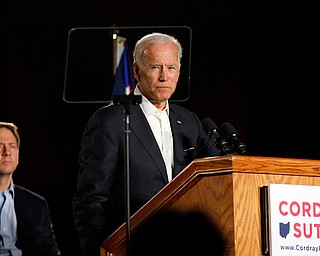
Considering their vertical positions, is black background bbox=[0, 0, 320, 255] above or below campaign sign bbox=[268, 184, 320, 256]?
above

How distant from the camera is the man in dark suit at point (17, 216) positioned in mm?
4383

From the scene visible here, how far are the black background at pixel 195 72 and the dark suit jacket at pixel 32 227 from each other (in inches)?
26.2

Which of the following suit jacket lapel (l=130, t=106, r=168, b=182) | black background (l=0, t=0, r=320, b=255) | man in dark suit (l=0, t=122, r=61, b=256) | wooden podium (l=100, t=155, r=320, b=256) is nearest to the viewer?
wooden podium (l=100, t=155, r=320, b=256)

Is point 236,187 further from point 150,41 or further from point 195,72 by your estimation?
point 195,72

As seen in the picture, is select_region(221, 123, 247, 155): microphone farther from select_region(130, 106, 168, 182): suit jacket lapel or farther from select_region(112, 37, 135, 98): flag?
select_region(112, 37, 135, 98): flag

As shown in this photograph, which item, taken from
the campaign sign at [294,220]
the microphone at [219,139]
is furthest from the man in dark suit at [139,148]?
the campaign sign at [294,220]

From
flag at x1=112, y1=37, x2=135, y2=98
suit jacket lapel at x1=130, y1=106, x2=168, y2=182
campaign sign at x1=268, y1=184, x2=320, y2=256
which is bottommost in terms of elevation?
campaign sign at x1=268, y1=184, x2=320, y2=256

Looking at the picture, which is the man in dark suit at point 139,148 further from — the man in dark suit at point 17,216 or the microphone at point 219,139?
the man in dark suit at point 17,216

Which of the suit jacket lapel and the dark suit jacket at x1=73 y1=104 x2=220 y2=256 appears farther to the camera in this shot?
the suit jacket lapel

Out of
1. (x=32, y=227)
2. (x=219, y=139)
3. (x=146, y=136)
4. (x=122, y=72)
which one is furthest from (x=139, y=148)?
(x=122, y=72)

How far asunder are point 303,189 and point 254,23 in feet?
10.8

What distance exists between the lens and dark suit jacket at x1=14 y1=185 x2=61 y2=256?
14.5ft

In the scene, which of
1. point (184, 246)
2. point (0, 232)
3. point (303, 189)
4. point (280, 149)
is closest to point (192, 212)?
point (184, 246)

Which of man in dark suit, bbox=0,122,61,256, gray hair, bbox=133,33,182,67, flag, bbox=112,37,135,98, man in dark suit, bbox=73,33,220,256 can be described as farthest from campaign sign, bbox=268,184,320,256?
flag, bbox=112,37,135,98
